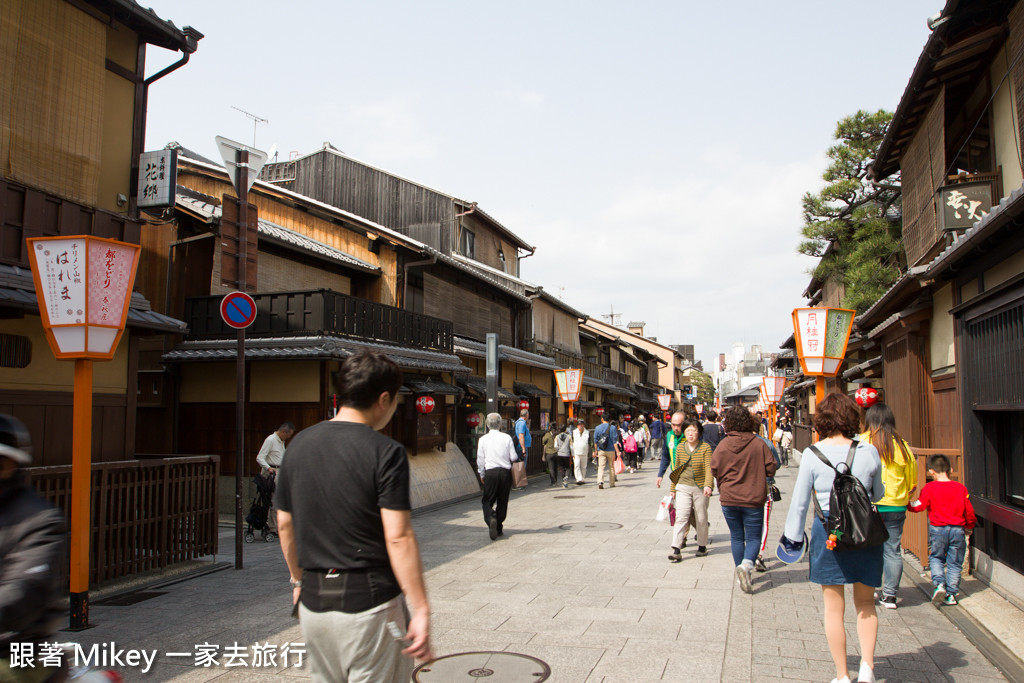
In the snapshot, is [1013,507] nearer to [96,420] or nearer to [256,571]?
[256,571]

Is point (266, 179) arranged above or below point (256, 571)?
above

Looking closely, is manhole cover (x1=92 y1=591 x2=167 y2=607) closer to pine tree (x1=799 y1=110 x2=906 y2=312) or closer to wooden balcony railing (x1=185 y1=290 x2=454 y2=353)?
wooden balcony railing (x1=185 y1=290 x2=454 y2=353)

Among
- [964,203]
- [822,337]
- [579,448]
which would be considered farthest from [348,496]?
[579,448]

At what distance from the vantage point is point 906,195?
11406 millimetres

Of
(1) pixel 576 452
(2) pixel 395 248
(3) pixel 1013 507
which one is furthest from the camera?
(1) pixel 576 452

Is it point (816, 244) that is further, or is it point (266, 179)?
point (266, 179)

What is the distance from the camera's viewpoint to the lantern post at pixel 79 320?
610cm

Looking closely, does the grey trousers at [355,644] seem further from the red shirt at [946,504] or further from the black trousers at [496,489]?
the black trousers at [496,489]

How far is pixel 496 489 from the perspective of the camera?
34.4ft

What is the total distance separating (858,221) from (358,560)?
1504cm

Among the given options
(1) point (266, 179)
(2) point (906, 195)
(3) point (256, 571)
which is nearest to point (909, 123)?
(2) point (906, 195)

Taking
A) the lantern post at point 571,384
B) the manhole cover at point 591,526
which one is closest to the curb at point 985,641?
the manhole cover at point 591,526

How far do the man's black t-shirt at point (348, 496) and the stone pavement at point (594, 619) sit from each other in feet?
8.96

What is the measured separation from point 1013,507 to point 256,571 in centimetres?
834
